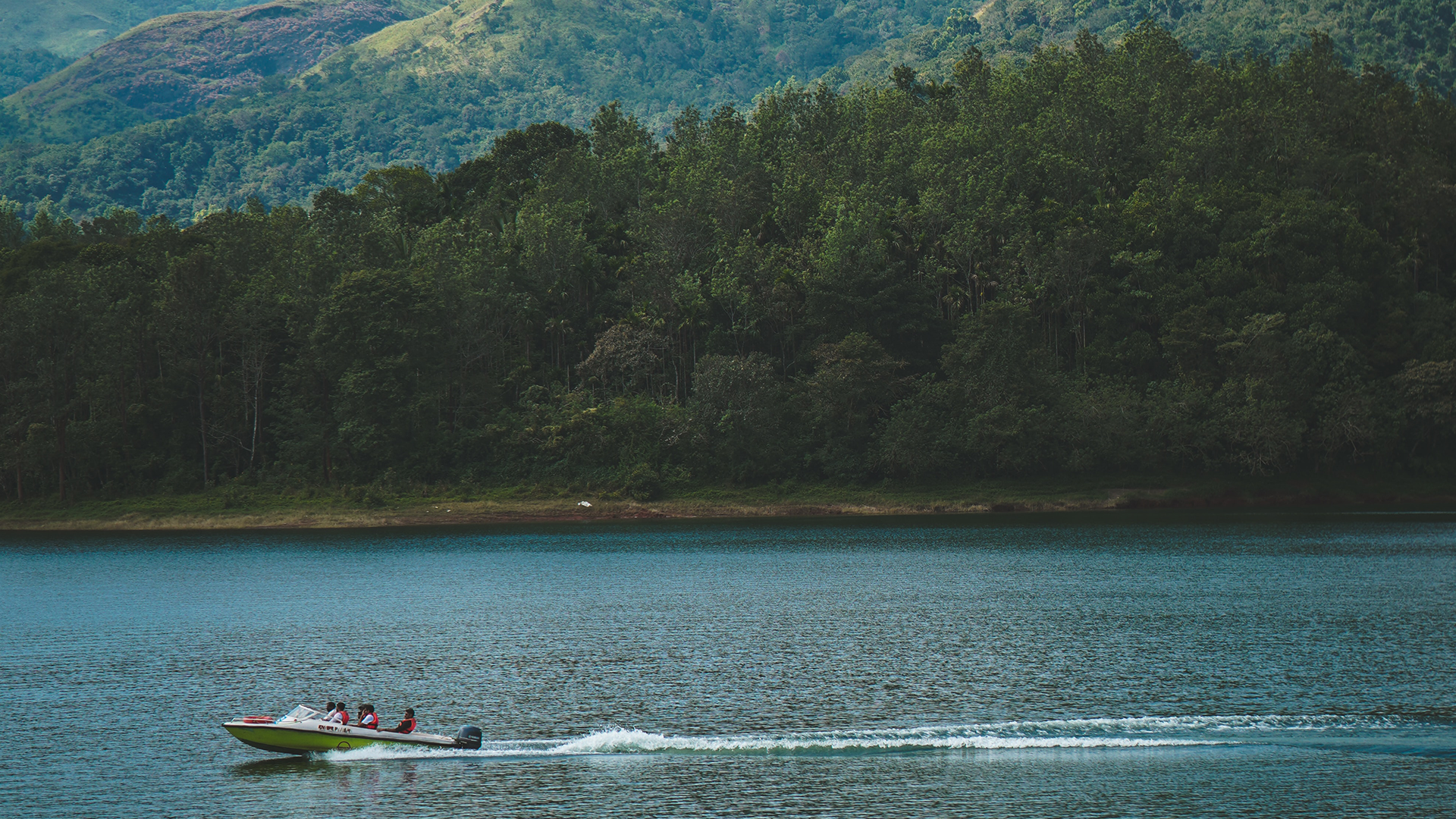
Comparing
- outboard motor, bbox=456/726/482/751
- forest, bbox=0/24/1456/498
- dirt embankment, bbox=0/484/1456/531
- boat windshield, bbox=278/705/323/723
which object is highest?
forest, bbox=0/24/1456/498

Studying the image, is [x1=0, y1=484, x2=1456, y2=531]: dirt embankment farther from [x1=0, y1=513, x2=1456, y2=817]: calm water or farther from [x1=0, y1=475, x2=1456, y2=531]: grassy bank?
[x1=0, y1=513, x2=1456, y2=817]: calm water

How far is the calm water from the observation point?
102 ft

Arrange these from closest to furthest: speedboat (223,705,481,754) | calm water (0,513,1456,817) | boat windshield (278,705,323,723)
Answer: calm water (0,513,1456,817) < speedboat (223,705,481,754) < boat windshield (278,705,323,723)

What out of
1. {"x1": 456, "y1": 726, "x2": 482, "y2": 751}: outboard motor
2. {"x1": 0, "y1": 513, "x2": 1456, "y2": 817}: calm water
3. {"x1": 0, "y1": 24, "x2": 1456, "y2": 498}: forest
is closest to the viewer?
{"x1": 0, "y1": 513, "x2": 1456, "y2": 817}: calm water

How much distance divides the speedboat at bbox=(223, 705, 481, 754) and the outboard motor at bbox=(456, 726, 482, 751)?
10 centimetres

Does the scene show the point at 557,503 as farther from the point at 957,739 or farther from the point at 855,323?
the point at 957,739

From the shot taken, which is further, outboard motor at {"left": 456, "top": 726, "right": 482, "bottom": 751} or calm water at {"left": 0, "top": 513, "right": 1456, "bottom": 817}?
outboard motor at {"left": 456, "top": 726, "right": 482, "bottom": 751}

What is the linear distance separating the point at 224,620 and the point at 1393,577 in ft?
198

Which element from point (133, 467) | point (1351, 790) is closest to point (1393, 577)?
point (1351, 790)

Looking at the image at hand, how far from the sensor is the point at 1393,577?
63969mm

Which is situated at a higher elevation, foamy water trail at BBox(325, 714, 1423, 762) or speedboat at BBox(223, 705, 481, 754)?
speedboat at BBox(223, 705, 481, 754)

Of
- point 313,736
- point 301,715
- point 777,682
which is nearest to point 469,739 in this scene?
point 313,736

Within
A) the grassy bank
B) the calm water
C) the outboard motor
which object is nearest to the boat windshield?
the calm water

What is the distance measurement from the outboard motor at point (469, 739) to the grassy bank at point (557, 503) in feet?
257
